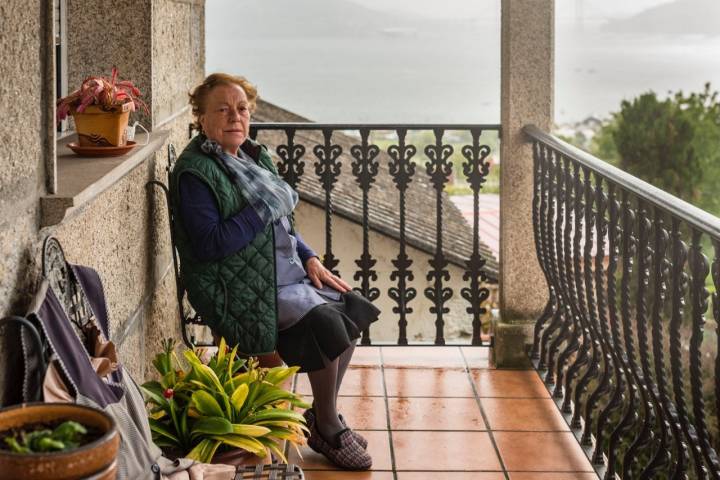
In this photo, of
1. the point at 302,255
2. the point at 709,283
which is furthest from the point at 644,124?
the point at 302,255

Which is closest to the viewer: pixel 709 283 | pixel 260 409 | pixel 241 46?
pixel 260 409

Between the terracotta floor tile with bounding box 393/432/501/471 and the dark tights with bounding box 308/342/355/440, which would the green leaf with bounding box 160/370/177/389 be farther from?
the terracotta floor tile with bounding box 393/432/501/471

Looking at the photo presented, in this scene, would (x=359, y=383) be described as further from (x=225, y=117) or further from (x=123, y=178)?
(x=123, y=178)

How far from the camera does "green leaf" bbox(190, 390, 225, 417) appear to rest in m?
2.98

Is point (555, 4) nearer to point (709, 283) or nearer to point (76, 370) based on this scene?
point (76, 370)

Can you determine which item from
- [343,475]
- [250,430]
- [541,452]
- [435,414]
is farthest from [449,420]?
[250,430]

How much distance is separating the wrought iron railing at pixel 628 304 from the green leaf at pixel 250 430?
3.62 ft

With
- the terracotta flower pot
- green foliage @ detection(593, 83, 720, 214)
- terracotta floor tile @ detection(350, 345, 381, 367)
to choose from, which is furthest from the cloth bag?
green foliage @ detection(593, 83, 720, 214)

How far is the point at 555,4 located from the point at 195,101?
1.72 m

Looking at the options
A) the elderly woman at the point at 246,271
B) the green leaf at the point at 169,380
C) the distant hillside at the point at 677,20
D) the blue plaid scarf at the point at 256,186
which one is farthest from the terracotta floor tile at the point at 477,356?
the distant hillside at the point at 677,20

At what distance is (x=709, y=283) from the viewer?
13.3m

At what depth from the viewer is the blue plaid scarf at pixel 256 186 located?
3492mm

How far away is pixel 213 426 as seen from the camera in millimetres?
2902

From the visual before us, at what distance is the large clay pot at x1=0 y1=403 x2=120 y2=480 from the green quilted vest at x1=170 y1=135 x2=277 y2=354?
5.95 feet
